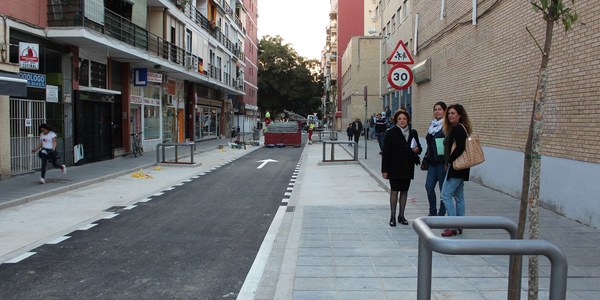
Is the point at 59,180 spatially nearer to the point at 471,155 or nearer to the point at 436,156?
the point at 436,156

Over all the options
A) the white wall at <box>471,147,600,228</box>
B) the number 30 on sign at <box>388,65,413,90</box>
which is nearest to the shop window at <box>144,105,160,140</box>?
the number 30 on sign at <box>388,65,413,90</box>

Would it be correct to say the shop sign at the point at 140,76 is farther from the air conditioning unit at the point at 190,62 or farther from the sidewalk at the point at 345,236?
the sidewalk at the point at 345,236

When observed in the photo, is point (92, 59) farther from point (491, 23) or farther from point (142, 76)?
point (491, 23)

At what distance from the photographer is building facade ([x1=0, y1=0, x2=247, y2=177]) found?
591 inches

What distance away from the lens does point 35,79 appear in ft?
48.8

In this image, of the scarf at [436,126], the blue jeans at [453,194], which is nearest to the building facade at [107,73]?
the scarf at [436,126]

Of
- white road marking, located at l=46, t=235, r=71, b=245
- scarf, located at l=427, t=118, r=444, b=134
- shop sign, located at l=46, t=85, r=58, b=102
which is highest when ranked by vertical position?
shop sign, located at l=46, t=85, r=58, b=102

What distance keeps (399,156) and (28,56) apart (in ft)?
37.8

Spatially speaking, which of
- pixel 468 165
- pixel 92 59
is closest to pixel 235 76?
pixel 92 59

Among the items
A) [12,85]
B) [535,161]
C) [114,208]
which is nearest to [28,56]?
[12,85]

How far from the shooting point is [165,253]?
249 inches

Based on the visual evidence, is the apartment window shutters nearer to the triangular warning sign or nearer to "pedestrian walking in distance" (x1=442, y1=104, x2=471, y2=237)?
the triangular warning sign

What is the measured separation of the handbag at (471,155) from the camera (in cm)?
632

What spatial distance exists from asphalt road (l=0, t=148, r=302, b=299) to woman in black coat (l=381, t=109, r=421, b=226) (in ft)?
6.96
